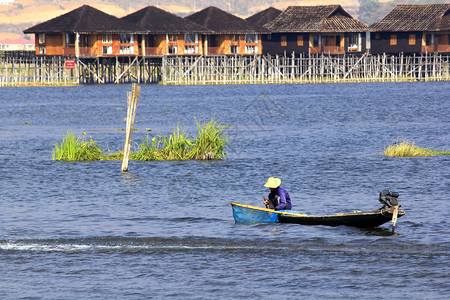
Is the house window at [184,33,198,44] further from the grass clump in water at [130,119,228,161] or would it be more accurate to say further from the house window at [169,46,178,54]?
the grass clump in water at [130,119,228,161]

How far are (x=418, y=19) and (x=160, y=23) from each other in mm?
28348

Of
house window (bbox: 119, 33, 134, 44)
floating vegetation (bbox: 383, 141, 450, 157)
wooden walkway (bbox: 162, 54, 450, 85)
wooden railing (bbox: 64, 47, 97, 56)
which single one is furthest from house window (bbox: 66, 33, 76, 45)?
floating vegetation (bbox: 383, 141, 450, 157)

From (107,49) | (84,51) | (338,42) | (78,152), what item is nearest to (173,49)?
(107,49)

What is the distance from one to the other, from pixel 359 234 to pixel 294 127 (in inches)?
1174

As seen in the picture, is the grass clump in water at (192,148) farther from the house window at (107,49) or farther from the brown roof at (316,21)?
the brown roof at (316,21)

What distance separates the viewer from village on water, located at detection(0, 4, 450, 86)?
87562 millimetres

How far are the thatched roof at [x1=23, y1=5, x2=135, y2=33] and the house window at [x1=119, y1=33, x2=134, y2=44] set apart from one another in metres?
1.40

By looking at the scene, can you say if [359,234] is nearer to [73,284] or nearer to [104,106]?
[73,284]

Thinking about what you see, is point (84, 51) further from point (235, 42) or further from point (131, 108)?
point (131, 108)

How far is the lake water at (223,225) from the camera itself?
14219mm

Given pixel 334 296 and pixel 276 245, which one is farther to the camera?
pixel 276 245

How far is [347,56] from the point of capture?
100938 mm

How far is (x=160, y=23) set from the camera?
293ft

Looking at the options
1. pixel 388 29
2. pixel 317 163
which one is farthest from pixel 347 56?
pixel 317 163
